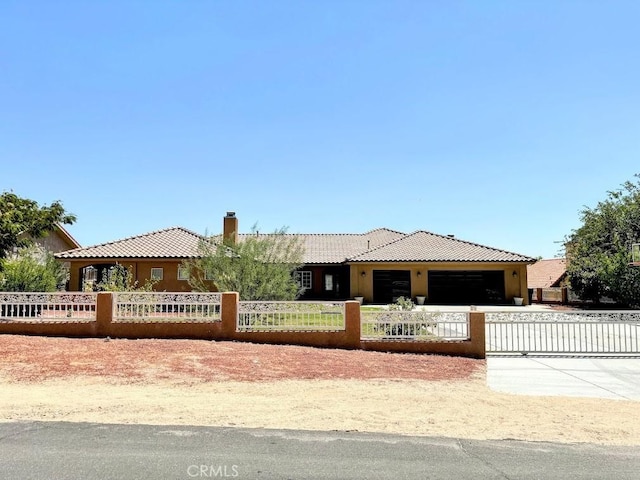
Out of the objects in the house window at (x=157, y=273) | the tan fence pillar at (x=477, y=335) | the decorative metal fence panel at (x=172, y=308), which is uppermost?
the house window at (x=157, y=273)

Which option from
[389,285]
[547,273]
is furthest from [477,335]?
[547,273]

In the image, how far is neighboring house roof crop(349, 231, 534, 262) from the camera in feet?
101

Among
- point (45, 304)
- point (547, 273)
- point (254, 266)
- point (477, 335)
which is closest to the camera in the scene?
point (477, 335)

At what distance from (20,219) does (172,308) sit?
10.5 meters

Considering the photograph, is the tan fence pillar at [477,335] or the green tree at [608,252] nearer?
the tan fence pillar at [477,335]

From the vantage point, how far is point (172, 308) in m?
14.1

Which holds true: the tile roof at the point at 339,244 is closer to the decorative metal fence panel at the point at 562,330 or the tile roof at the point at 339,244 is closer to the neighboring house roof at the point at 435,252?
the neighboring house roof at the point at 435,252

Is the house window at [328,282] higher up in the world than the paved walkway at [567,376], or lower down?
higher up

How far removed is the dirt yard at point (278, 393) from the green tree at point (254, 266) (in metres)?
5.25

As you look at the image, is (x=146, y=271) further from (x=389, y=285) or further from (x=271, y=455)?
(x=271, y=455)

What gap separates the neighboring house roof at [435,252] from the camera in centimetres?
3091

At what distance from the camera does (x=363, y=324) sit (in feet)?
45.3

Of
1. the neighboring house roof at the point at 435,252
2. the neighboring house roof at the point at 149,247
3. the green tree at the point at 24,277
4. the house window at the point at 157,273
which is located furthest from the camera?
the neighboring house roof at the point at 435,252

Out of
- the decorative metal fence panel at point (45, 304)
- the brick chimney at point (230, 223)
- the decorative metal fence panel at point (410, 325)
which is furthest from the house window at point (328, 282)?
the decorative metal fence panel at point (45, 304)
